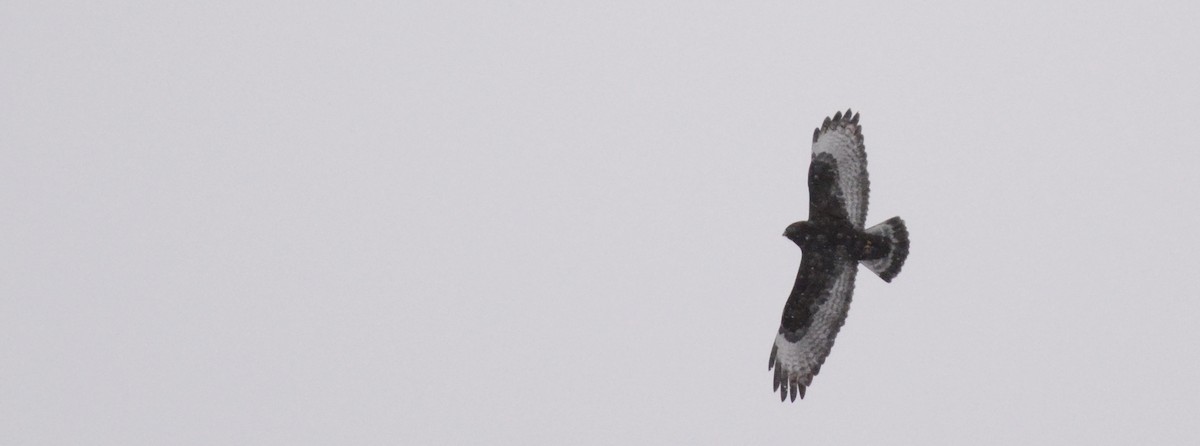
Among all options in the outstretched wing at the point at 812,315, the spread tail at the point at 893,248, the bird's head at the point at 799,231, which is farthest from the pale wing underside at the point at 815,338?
the bird's head at the point at 799,231

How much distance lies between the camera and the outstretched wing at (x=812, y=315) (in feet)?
43.8

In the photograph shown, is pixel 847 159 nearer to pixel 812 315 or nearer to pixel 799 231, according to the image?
pixel 799 231

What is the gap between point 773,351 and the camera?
1403 cm

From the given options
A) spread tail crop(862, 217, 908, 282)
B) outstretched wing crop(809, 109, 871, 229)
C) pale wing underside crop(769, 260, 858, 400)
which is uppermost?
outstretched wing crop(809, 109, 871, 229)

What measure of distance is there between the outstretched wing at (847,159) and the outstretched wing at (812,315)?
2.27 ft

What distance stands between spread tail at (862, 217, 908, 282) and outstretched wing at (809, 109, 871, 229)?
0.26m

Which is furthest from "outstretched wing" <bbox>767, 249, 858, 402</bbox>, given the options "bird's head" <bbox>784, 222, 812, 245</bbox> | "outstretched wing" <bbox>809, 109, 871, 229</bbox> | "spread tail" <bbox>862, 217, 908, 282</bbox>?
"outstretched wing" <bbox>809, 109, 871, 229</bbox>

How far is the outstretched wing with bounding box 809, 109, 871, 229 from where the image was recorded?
12797 mm

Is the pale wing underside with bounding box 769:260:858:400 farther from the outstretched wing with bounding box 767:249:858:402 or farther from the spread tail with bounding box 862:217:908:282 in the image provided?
the spread tail with bounding box 862:217:908:282

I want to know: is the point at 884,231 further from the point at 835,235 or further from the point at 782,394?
the point at 782,394

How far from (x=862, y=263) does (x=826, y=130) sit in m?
1.66

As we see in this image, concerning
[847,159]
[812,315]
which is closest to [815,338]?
[812,315]

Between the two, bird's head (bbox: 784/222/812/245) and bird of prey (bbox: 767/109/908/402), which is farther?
bird's head (bbox: 784/222/812/245)

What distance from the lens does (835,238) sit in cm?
1295
